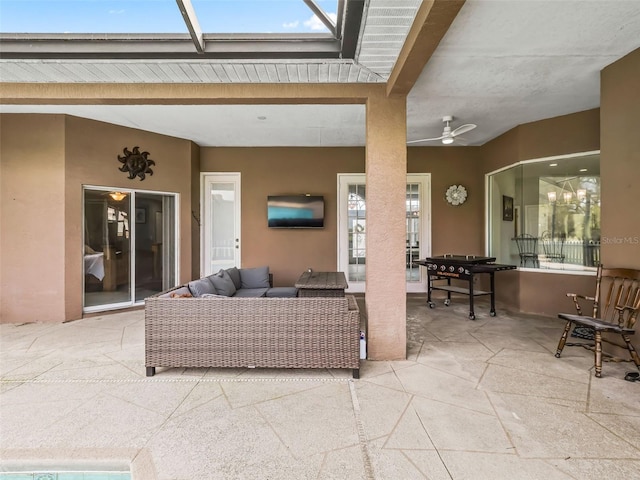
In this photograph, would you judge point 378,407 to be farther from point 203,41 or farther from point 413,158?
point 413,158

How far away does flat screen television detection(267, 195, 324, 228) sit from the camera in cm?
570

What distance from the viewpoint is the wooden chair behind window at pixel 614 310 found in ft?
8.59

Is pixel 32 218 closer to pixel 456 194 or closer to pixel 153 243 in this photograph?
pixel 153 243

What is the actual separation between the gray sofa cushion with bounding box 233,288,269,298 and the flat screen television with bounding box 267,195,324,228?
1.51 metres

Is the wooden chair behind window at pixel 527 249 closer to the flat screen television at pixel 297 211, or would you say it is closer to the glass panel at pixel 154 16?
the flat screen television at pixel 297 211

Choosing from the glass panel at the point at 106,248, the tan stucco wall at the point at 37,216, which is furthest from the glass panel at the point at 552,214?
the tan stucco wall at the point at 37,216

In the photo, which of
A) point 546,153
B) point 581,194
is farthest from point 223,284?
point 581,194

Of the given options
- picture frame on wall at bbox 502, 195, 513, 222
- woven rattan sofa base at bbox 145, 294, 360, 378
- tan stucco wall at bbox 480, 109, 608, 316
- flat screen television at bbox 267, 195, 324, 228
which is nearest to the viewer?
woven rattan sofa base at bbox 145, 294, 360, 378

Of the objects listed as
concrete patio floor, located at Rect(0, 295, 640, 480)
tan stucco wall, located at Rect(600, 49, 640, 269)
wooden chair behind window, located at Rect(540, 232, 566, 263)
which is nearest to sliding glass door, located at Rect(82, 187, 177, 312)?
concrete patio floor, located at Rect(0, 295, 640, 480)

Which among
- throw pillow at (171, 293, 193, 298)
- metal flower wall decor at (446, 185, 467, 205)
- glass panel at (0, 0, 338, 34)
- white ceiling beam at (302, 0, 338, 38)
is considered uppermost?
glass panel at (0, 0, 338, 34)

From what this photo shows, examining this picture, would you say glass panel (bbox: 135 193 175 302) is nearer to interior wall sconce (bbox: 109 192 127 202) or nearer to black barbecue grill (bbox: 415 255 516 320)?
interior wall sconce (bbox: 109 192 127 202)

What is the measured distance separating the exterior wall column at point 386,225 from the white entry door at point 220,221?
351 centimetres

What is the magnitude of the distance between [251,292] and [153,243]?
2122 mm

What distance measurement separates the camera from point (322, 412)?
7.00 feet
